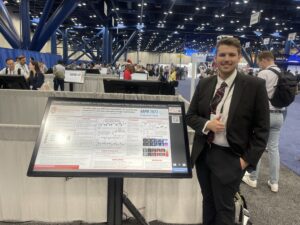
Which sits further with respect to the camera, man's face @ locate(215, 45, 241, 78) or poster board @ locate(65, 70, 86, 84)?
poster board @ locate(65, 70, 86, 84)

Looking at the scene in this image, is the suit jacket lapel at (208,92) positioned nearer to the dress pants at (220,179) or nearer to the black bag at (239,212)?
the dress pants at (220,179)

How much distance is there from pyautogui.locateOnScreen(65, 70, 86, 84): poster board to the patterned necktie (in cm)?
896

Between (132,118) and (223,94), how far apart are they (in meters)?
0.59

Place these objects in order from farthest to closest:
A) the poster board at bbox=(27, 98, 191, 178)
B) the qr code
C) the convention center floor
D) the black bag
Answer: the convention center floor, the black bag, the qr code, the poster board at bbox=(27, 98, 191, 178)

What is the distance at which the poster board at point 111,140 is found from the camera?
5.49 ft

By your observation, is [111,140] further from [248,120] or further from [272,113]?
[272,113]

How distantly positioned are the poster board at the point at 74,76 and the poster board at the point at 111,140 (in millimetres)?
8797

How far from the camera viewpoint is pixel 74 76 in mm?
10547

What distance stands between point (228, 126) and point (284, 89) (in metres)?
1.86

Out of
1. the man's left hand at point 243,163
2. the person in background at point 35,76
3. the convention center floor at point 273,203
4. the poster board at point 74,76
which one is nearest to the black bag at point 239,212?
the convention center floor at point 273,203

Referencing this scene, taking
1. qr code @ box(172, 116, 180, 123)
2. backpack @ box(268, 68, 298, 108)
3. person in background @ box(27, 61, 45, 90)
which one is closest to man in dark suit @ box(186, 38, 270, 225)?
qr code @ box(172, 116, 180, 123)

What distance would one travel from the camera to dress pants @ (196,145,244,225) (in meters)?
1.91

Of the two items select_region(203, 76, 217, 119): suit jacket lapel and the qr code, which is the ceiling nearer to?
select_region(203, 76, 217, 119): suit jacket lapel

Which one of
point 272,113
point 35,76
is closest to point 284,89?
point 272,113
